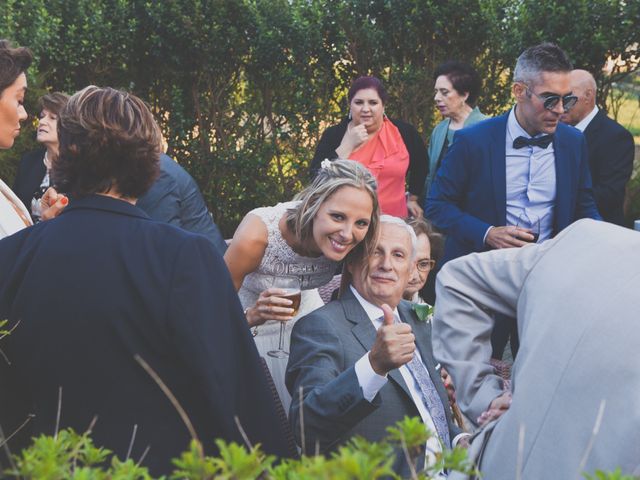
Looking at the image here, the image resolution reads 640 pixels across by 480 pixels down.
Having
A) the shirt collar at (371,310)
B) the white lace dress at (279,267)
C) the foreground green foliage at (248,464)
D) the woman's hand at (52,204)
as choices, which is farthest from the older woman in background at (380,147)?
the foreground green foliage at (248,464)

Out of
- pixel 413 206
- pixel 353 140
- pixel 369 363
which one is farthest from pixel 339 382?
pixel 413 206

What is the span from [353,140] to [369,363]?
4123 mm

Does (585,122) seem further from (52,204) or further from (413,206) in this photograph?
(52,204)

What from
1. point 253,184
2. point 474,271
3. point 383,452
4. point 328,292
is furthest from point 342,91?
point 383,452

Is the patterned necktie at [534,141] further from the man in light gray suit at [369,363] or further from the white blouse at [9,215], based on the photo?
the white blouse at [9,215]

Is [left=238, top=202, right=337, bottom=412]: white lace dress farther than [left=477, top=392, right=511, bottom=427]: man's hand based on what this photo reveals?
Yes

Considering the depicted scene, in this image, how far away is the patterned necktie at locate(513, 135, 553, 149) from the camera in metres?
5.17

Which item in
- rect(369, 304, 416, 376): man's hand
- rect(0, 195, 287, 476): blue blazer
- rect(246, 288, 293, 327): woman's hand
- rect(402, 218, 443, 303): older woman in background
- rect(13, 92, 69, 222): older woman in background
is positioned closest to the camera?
rect(0, 195, 287, 476): blue blazer

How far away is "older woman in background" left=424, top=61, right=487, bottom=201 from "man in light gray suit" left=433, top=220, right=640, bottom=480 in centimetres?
444

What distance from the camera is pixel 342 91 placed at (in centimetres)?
898

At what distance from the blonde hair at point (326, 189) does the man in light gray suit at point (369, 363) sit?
221 mm

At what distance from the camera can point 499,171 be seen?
5.23 metres

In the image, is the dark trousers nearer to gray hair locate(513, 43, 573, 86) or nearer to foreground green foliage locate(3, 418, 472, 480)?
gray hair locate(513, 43, 573, 86)

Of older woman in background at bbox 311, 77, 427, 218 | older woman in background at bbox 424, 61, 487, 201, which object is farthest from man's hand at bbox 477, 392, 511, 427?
older woman in background at bbox 424, 61, 487, 201
